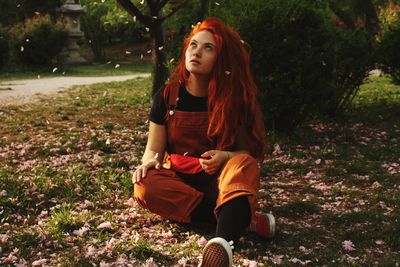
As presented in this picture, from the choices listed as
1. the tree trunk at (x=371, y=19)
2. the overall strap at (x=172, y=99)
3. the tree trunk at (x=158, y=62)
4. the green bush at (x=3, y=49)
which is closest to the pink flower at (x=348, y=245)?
the overall strap at (x=172, y=99)

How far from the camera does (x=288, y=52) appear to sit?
750 cm

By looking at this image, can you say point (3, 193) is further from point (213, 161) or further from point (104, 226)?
point (213, 161)

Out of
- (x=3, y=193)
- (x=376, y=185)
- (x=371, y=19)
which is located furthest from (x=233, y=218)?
(x=371, y=19)

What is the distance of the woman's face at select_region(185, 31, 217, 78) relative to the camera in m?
4.23

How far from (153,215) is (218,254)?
60.2 inches

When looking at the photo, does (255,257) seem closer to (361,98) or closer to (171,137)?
(171,137)

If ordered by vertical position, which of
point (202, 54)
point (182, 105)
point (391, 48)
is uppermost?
point (202, 54)

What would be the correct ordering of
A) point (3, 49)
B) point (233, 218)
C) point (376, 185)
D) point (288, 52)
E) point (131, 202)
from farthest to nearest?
point (3, 49)
point (288, 52)
point (376, 185)
point (131, 202)
point (233, 218)

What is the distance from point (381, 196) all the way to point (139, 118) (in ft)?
19.5

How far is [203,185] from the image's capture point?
440cm

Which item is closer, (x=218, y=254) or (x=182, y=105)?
(x=218, y=254)

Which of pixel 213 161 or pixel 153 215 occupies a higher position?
pixel 213 161

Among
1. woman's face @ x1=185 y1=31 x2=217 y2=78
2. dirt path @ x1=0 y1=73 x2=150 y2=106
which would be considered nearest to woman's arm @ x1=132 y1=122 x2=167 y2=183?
woman's face @ x1=185 y1=31 x2=217 y2=78

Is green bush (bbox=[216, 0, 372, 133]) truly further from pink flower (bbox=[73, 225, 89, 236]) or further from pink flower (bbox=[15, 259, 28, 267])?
pink flower (bbox=[15, 259, 28, 267])
